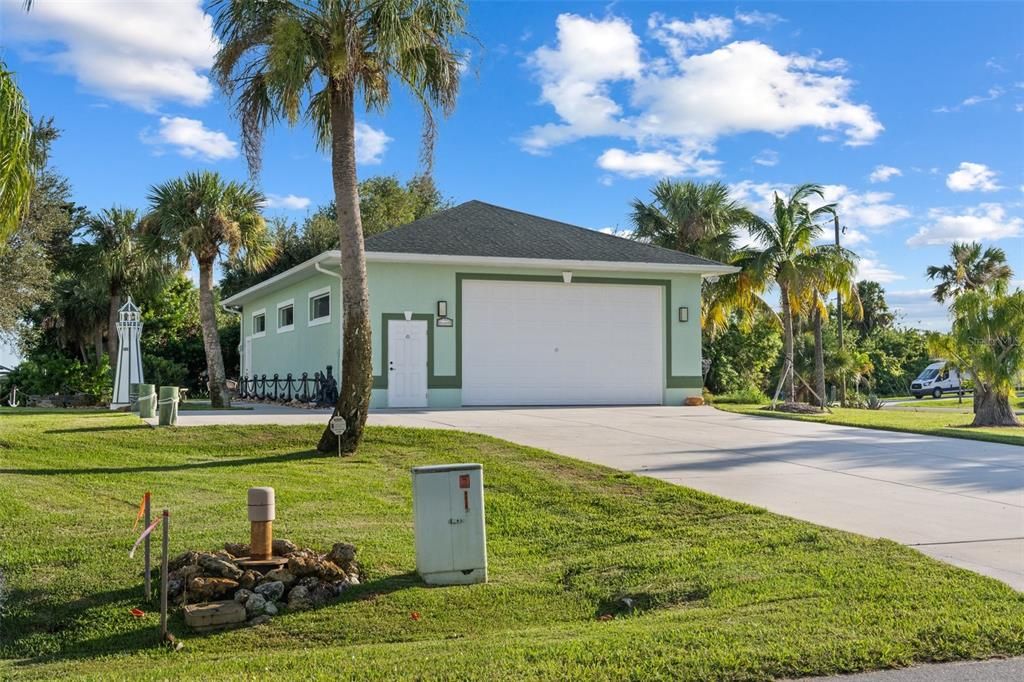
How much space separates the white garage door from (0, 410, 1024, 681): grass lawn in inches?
400

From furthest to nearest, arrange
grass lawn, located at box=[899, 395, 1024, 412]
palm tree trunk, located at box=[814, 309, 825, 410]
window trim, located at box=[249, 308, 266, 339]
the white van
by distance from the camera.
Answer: the white van < grass lawn, located at box=[899, 395, 1024, 412] < window trim, located at box=[249, 308, 266, 339] < palm tree trunk, located at box=[814, 309, 825, 410]

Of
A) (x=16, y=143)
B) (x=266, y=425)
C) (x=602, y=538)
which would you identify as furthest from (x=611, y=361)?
(x=16, y=143)

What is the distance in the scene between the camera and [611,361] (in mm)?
22016

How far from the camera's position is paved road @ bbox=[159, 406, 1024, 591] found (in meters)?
7.79

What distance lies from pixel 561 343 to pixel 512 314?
141 cm

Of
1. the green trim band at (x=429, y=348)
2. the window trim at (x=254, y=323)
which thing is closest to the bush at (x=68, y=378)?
the window trim at (x=254, y=323)

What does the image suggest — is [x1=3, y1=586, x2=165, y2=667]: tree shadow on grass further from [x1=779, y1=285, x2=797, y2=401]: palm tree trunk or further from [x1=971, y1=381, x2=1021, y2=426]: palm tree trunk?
[x1=779, y1=285, x2=797, y2=401]: palm tree trunk

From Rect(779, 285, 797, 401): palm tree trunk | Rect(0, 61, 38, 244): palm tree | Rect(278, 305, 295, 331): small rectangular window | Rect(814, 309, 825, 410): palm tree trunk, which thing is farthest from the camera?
→ Rect(278, 305, 295, 331): small rectangular window

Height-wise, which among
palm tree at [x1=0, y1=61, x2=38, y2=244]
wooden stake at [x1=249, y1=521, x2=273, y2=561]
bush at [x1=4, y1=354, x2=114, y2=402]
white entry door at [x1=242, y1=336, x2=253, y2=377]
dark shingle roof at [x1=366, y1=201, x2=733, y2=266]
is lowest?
wooden stake at [x1=249, y1=521, x2=273, y2=561]

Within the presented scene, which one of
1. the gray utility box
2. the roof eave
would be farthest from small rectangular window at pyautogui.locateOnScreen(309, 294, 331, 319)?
the gray utility box

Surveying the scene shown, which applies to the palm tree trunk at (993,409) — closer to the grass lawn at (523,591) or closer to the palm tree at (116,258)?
the grass lawn at (523,591)

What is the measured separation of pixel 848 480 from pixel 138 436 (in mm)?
9711

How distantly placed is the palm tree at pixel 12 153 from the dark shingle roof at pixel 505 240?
1157cm

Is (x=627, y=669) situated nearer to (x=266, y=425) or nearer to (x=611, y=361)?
(x=266, y=425)
